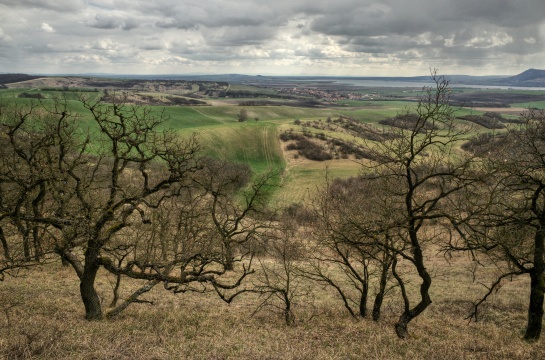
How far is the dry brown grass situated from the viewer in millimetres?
9773

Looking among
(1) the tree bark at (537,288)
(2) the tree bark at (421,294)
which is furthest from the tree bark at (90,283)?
(1) the tree bark at (537,288)

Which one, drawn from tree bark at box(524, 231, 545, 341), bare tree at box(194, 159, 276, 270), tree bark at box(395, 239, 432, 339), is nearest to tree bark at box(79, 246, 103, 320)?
bare tree at box(194, 159, 276, 270)

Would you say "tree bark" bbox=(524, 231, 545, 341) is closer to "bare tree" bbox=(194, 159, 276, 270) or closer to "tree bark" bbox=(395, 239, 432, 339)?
"tree bark" bbox=(395, 239, 432, 339)

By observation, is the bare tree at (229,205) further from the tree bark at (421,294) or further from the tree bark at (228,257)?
the tree bark at (421,294)

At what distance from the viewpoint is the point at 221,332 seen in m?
12.9

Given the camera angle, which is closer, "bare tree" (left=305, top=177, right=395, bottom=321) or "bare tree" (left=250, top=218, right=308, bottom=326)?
"bare tree" (left=305, top=177, right=395, bottom=321)

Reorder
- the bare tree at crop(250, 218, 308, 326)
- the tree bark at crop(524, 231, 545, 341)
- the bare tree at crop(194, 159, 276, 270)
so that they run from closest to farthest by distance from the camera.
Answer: the tree bark at crop(524, 231, 545, 341) → the bare tree at crop(250, 218, 308, 326) → the bare tree at crop(194, 159, 276, 270)

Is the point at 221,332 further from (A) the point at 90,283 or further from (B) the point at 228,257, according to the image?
(A) the point at 90,283

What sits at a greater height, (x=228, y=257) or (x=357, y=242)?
(x=357, y=242)

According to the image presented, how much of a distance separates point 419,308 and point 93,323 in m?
11.1

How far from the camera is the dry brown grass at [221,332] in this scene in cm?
977

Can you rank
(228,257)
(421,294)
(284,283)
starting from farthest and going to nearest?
(284,283), (228,257), (421,294)

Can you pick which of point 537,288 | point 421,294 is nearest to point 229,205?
point 421,294

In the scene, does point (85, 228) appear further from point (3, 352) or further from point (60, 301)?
point (60, 301)
